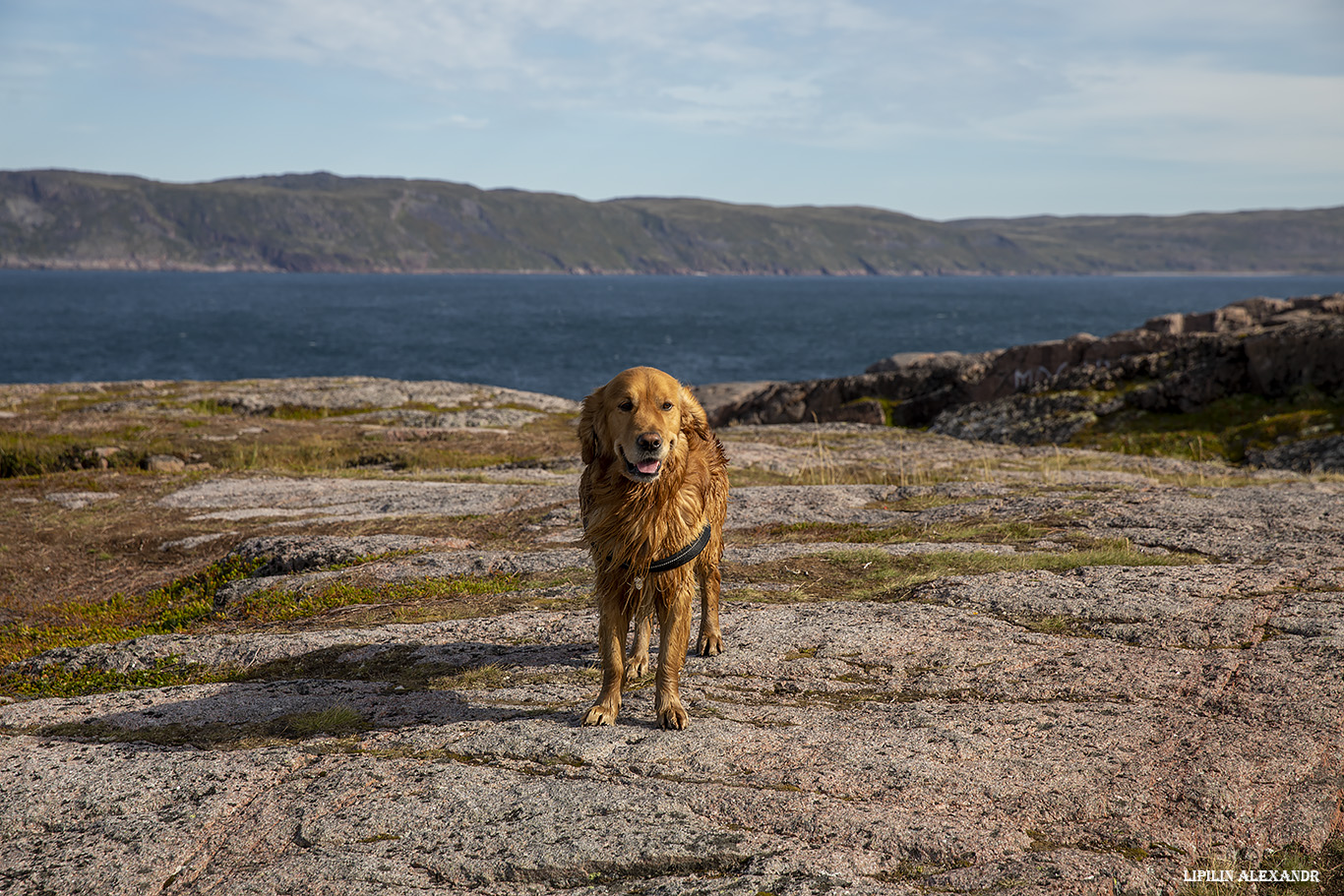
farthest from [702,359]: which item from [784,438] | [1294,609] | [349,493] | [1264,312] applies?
[1294,609]

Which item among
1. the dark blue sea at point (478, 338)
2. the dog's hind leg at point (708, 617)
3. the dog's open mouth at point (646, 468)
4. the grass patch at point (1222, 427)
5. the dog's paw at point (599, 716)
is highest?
the dark blue sea at point (478, 338)

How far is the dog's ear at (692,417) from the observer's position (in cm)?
703

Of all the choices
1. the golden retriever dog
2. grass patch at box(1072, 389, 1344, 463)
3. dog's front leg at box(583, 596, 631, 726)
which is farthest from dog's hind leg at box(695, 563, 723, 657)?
grass patch at box(1072, 389, 1344, 463)

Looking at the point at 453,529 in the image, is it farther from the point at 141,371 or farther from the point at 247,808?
the point at 141,371

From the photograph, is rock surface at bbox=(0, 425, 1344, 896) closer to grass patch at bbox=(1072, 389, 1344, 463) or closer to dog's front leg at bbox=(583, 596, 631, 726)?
dog's front leg at bbox=(583, 596, 631, 726)

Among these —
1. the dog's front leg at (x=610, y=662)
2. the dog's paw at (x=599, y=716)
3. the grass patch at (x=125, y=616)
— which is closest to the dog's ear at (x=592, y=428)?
the dog's front leg at (x=610, y=662)

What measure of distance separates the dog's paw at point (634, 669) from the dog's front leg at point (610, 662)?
30.1 inches

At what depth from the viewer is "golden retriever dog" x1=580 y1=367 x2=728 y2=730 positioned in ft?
21.1

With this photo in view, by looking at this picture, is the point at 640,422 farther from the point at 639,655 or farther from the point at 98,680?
the point at 98,680

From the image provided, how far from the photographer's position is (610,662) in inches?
258

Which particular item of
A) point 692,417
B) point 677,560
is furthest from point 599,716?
point 692,417

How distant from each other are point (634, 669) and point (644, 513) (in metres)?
1.54

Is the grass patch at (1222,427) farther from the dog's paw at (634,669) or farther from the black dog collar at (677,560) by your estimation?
the black dog collar at (677,560)

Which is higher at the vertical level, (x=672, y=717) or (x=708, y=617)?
(x=708, y=617)
